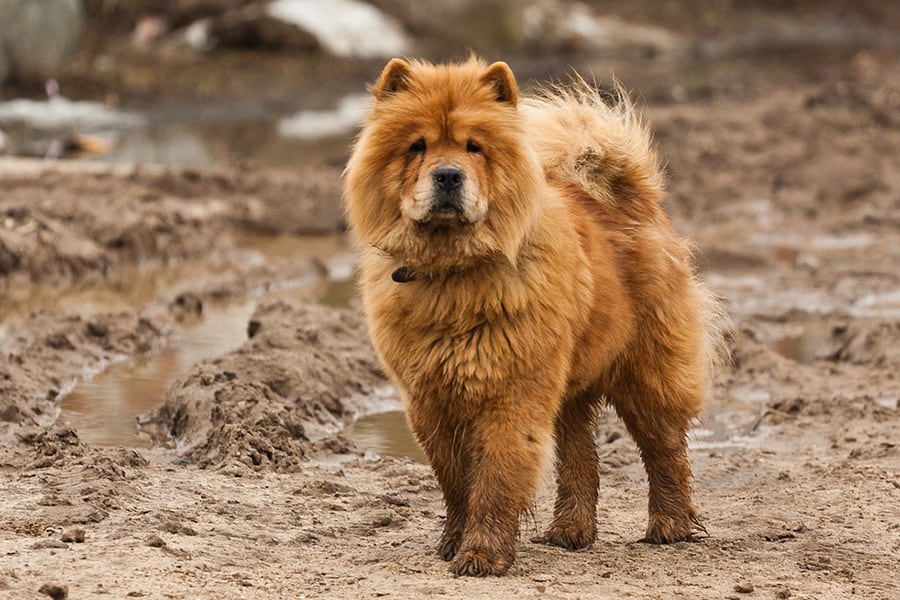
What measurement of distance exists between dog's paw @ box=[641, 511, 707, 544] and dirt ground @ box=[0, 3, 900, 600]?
3.6 inches

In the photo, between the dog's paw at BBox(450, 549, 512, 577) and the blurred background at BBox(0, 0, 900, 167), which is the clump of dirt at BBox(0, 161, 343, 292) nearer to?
the blurred background at BBox(0, 0, 900, 167)

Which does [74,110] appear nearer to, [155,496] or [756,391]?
[756,391]

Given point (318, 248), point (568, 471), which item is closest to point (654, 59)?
point (318, 248)

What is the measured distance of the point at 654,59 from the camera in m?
33.5

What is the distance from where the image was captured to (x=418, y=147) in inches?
238

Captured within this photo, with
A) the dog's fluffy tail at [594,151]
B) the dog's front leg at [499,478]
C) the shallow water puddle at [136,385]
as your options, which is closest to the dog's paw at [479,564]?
the dog's front leg at [499,478]

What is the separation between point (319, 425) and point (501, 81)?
356 cm

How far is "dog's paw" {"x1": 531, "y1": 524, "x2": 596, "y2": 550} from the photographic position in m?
6.82

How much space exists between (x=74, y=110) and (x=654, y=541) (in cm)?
1712

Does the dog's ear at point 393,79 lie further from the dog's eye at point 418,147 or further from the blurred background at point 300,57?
the blurred background at point 300,57

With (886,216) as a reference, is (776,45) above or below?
above

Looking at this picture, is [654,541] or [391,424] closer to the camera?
[654,541]

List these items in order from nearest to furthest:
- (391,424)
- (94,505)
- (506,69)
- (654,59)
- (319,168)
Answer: (506,69) → (94,505) → (391,424) → (319,168) → (654,59)

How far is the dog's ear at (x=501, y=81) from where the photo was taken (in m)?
6.17
